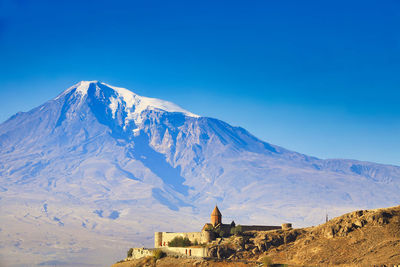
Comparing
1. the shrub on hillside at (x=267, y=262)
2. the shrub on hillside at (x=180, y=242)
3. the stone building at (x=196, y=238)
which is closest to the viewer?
the shrub on hillside at (x=267, y=262)

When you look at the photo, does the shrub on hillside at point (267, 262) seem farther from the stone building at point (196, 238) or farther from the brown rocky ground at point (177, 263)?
the stone building at point (196, 238)

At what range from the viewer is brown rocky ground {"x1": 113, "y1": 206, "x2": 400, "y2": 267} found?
231 ft

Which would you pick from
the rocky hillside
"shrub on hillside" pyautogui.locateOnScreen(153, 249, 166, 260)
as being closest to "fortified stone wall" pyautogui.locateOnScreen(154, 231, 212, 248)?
the rocky hillside

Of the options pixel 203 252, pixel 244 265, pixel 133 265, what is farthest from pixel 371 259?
pixel 133 265

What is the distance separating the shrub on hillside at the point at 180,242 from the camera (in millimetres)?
91875

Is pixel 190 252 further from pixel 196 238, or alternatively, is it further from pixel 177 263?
pixel 196 238

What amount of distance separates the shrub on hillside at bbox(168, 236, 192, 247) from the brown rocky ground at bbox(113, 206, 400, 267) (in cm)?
519

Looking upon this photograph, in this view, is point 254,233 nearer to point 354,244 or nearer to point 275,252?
point 275,252

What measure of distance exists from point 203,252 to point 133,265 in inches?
412

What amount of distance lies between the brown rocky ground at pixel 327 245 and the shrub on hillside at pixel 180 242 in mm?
5193

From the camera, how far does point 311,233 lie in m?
82.8

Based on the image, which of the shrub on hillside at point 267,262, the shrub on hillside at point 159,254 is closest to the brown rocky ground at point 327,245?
the shrub on hillside at point 159,254

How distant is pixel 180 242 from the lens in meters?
92.4

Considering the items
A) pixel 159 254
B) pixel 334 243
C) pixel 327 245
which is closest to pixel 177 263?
pixel 159 254
